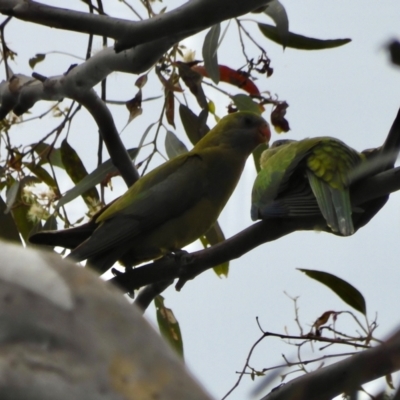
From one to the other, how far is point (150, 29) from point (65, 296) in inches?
48.8

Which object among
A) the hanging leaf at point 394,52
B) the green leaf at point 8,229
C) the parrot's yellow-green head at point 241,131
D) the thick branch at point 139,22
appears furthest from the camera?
the parrot's yellow-green head at point 241,131

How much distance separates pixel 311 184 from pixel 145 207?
0.93 meters

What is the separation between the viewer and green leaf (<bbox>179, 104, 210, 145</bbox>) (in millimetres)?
3861

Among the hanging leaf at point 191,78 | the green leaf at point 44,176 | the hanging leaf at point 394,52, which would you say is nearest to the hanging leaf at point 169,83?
the hanging leaf at point 191,78

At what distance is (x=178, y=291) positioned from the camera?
9.18ft

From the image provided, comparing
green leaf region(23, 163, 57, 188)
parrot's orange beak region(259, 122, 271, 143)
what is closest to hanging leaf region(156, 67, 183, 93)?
green leaf region(23, 163, 57, 188)

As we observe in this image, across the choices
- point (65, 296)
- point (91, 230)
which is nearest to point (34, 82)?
point (91, 230)

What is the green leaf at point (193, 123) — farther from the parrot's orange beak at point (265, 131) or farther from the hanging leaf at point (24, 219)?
the hanging leaf at point (24, 219)

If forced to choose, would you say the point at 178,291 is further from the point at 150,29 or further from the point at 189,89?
the point at 189,89

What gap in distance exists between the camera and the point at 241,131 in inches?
168

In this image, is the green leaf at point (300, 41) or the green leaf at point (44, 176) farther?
the green leaf at point (44, 176)

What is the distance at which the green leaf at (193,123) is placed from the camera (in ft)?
12.7

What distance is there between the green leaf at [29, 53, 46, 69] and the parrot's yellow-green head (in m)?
0.90

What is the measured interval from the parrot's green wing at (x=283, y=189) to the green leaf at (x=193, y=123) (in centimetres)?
68
